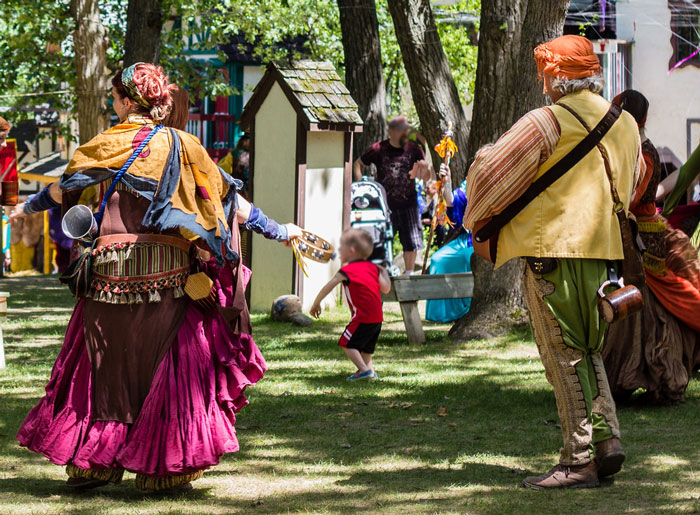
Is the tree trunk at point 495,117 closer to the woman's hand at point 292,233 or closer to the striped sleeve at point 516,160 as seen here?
the woman's hand at point 292,233

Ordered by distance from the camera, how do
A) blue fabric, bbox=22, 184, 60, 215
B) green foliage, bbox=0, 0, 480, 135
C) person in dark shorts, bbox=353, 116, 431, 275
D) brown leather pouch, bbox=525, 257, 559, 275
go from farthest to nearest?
green foliage, bbox=0, 0, 480, 135 < person in dark shorts, bbox=353, 116, 431, 275 < blue fabric, bbox=22, 184, 60, 215 < brown leather pouch, bbox=525, 257, 559, 275

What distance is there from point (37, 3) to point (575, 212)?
1725 centimetres

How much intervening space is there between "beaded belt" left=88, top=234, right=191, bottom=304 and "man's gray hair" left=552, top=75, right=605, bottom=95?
1790 mm

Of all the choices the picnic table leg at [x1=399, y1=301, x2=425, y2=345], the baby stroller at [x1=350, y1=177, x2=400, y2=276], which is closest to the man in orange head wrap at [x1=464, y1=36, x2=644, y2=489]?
the picnic table leg at [x1=399, y1=301, x2=425, y2=345]

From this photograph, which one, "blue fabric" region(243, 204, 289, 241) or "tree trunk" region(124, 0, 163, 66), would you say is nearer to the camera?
"blue fabric" region(243, 204, 289, 241)

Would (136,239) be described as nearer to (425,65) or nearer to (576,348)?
(576,348)

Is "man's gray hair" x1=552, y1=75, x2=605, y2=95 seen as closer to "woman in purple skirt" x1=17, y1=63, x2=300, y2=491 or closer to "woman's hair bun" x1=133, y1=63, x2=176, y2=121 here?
"woman in purple skirt" x1=17, y1=63, x2=300, y2=491

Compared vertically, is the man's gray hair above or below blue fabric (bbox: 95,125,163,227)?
above

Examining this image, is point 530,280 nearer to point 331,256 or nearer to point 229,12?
point 331,256

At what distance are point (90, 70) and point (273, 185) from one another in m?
4.65

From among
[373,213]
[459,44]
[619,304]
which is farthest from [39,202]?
[459,44]

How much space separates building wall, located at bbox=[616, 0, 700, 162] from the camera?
2200 cm

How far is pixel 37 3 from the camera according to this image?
20094mm

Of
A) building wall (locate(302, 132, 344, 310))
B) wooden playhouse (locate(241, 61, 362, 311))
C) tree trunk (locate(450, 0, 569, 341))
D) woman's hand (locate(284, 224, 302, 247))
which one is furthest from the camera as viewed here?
building wall (locate(302, 132, 344, 310))
